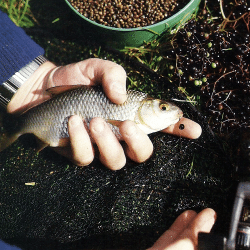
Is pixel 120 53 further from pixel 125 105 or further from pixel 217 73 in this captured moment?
pixel 217 73

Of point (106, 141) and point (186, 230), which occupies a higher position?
point (106, 141)

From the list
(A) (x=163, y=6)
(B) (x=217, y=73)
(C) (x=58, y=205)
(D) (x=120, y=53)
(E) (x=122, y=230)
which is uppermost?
(A) (x=163, y=6)

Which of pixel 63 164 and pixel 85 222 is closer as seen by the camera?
pixel 85 222

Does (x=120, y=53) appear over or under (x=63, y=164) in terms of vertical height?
over

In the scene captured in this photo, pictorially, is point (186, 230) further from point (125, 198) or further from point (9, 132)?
point (9, 132)

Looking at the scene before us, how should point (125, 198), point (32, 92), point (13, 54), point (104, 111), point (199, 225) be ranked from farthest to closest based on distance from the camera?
point (32, 92)
point (13, 54)
point (125, 198)
point (104, 111)
point (199, 225)

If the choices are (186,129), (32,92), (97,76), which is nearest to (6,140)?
(32,92)

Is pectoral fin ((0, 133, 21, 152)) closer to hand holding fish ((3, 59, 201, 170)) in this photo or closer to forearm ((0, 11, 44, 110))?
hand holding fish ((3, 59, 201, 170))

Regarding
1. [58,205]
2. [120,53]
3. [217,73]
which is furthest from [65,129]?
[217,73]
